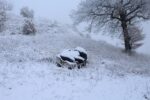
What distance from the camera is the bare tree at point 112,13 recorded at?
26438 mm

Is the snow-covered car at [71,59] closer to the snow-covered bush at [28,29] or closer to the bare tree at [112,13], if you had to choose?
the bare tree at [112,13]

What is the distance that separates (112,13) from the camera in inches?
1068

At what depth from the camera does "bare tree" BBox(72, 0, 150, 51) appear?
26438 millimetres

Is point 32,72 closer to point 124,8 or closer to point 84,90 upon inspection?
point 84,90

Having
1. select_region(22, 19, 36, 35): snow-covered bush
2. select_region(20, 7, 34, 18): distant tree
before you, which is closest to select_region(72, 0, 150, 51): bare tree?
select_region(22, 19, 36, 35): snow-covered bush

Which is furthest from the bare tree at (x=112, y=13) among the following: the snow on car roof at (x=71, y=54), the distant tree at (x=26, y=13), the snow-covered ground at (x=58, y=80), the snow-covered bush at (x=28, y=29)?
the distant tree at (x=26, y=13)

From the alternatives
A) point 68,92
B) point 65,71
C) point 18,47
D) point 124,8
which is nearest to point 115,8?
point 124,8

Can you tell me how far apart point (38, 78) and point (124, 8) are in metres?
15.6

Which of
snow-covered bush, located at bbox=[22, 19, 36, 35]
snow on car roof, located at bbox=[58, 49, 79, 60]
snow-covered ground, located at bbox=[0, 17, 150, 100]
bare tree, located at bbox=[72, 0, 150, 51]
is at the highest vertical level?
bare tree, located at bbox=[72, 0, 150, 51]

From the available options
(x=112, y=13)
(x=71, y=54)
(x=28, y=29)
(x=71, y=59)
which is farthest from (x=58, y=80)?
(x=28, y=29)

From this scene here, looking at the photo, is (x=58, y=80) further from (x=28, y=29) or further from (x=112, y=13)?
(x=28, y=29)

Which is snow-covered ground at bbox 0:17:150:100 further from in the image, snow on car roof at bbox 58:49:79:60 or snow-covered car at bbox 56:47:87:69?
snow on car roof at bbox 58:49:79:60

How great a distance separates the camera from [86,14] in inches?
1086

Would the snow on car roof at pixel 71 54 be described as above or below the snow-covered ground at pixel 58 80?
above
